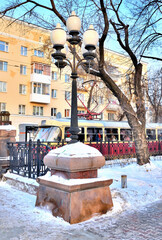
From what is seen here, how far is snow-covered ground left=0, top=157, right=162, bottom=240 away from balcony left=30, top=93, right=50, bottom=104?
26257 millimetres

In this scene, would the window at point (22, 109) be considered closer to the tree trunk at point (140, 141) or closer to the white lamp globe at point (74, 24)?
the tree trunk at point (140, 141)

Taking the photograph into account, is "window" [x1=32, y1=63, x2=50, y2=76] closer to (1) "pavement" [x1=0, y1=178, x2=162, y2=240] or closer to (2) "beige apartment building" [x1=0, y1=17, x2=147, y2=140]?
(2) "beige apartment building" [x1=0, y1=17, x2=147, y2=140]

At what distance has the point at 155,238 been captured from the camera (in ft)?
12.3

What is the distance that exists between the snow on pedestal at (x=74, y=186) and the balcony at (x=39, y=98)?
93.9 feet

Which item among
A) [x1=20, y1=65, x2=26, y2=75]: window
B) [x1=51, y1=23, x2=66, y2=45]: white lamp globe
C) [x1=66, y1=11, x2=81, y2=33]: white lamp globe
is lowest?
[x1=51, y1=23, x2=66, y2=45]: white lamp globe

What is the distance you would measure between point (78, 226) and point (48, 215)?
2.71ft

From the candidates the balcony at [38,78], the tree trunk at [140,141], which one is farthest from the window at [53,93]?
the tree trunk at [140,141]

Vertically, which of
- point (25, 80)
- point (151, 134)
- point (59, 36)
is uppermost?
point (25, 80)

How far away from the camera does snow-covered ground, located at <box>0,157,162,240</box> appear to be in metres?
3.91

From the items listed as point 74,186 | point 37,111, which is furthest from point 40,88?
point 74,186

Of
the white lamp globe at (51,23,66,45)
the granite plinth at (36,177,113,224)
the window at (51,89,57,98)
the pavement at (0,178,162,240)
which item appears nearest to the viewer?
the pavement at (0,178,162,240)

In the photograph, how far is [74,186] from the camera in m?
4.50

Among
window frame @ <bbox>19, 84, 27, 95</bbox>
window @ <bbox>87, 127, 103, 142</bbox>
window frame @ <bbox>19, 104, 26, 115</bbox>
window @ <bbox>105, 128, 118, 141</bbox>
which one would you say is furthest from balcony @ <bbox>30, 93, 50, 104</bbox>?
window @ <bbox>87, 127, 103, 142</bbox>

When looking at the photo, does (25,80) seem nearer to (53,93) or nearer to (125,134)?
(53,93)
